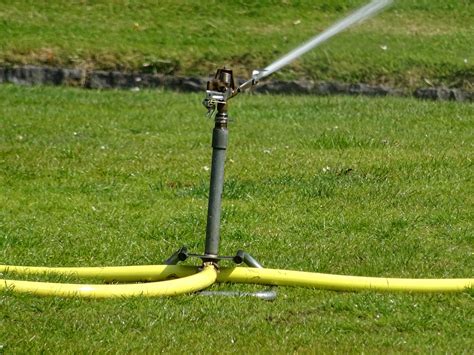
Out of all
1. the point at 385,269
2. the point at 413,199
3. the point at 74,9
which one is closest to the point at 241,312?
the point at 385,269

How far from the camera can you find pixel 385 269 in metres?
6.42

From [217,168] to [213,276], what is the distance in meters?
0.55

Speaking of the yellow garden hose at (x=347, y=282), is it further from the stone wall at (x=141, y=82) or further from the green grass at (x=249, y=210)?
the stone wall at (x=141, y=82)

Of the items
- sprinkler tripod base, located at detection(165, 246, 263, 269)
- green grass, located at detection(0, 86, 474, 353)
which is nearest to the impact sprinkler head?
sprinkler tripod base, located at detection(165, 246, 263, 269)

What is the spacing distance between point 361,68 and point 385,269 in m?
9.14

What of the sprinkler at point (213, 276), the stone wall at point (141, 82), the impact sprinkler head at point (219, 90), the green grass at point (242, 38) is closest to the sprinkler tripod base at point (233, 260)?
the sprinkler at point (213, 276)

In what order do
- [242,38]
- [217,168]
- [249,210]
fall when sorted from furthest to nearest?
1. [242,38]
2. [249,210]
3. [217,168]

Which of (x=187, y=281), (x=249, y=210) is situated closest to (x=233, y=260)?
(x=187, y=281)

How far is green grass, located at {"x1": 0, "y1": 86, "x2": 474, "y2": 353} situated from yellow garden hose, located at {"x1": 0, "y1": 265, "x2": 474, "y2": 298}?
0.17 ft

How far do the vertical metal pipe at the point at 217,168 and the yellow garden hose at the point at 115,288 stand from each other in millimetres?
227

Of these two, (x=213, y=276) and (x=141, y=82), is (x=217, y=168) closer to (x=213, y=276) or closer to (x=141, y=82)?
(x=213, y=276)

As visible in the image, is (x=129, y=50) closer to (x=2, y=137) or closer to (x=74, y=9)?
(x=74, y=9)

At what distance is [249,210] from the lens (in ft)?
25.9

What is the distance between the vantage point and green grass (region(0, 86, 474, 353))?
524 cm
